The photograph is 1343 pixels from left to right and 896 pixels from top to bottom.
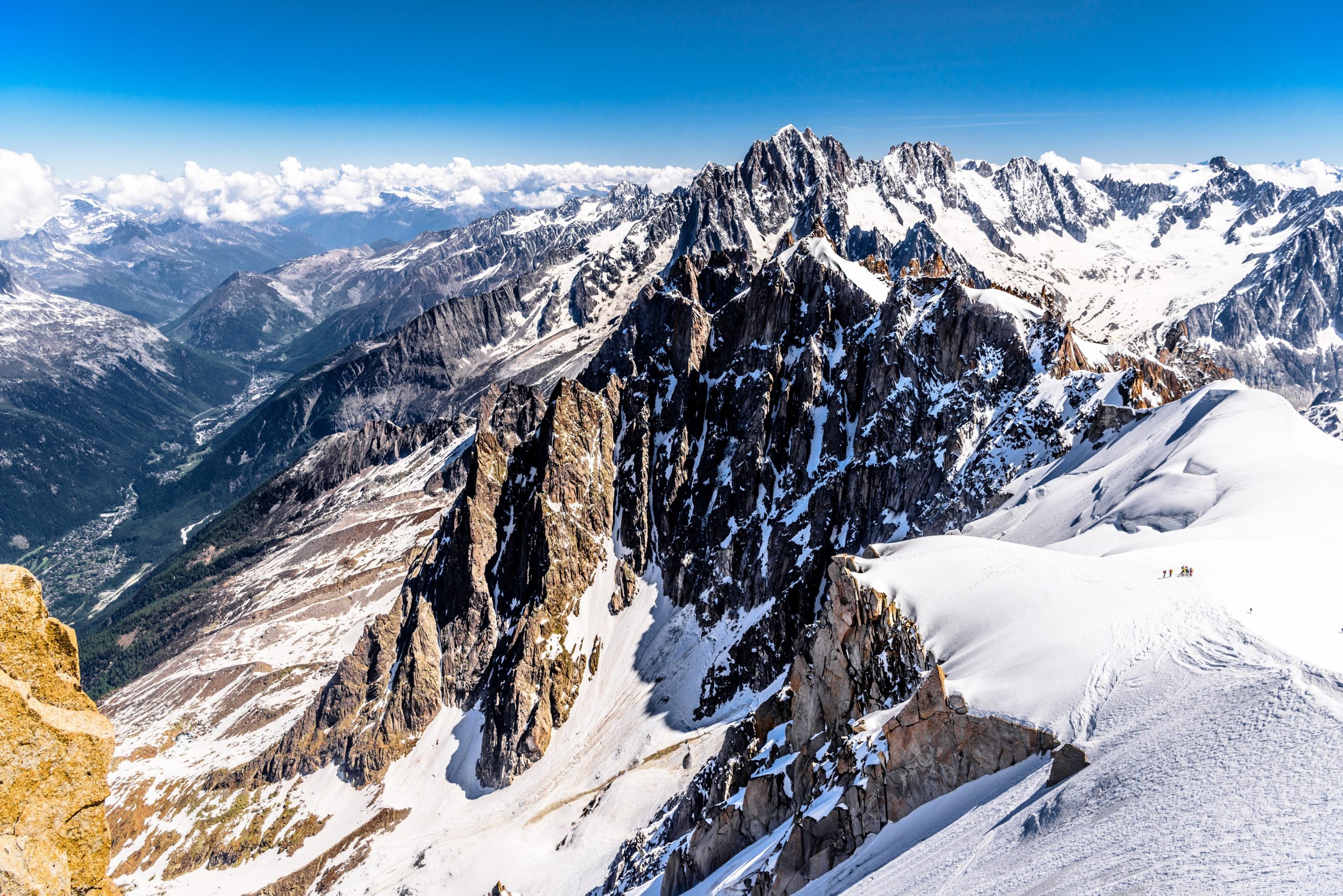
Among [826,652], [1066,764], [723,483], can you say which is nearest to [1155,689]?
[1066,764]

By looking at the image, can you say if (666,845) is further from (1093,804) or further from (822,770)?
(1093,804)

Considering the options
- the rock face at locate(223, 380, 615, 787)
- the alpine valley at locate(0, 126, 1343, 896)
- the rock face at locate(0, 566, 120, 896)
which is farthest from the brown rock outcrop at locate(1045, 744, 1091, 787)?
the rock face at locate(223, 380, 615, 787)

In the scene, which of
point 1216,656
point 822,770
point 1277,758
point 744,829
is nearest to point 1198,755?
point 1277,758

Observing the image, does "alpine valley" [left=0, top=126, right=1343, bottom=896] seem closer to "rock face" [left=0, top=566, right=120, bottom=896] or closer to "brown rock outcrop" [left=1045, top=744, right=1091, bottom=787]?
"brown rock outcrop" [left=1045, top=744, right=1091, bottom=787]

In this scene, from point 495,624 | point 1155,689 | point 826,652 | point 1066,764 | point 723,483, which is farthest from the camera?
point 495,624

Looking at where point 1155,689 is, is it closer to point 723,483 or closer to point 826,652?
point 826,652

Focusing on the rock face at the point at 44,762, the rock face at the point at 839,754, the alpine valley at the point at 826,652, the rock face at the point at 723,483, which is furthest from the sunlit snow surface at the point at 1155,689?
the rock face at the point at 723,483
